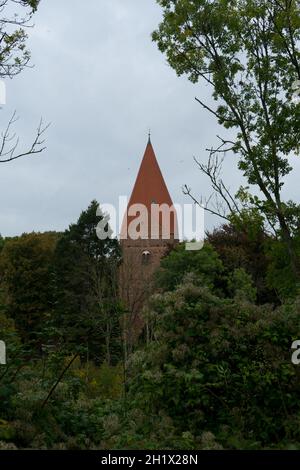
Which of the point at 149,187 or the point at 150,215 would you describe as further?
the point at 149,187

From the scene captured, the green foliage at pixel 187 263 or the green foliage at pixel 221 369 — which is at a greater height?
the green foliage at pixel 187 263

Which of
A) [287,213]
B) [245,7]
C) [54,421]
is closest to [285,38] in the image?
[245,7]

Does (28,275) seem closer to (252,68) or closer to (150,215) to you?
(150,215)

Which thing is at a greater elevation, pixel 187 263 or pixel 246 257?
pixel 246 257

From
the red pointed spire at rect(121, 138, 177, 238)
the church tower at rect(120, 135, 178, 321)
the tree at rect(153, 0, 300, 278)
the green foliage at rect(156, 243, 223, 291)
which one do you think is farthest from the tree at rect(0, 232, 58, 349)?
the tree at rect(153, 0, 300, 278)

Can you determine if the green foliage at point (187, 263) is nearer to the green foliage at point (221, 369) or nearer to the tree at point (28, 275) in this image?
the tree at point (28, 275)

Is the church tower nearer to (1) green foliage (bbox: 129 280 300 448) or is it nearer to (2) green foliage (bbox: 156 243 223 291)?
(2) green foliage (bbox: 156 243 223 291)

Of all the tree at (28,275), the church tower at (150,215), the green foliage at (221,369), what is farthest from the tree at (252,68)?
the church tower at (150,215)

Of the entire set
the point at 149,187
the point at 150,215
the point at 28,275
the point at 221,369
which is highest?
the point at 149,187

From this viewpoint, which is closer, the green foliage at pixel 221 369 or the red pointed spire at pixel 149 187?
the green foliage at pixel 221 369

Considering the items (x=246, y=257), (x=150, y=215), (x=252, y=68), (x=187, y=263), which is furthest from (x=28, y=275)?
(x=252, y=68)

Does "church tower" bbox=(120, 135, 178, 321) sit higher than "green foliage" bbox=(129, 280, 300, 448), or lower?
higher

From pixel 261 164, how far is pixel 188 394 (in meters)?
6.01

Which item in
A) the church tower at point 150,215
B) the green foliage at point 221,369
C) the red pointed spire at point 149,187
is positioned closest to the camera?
the green foliage at point 221,369
